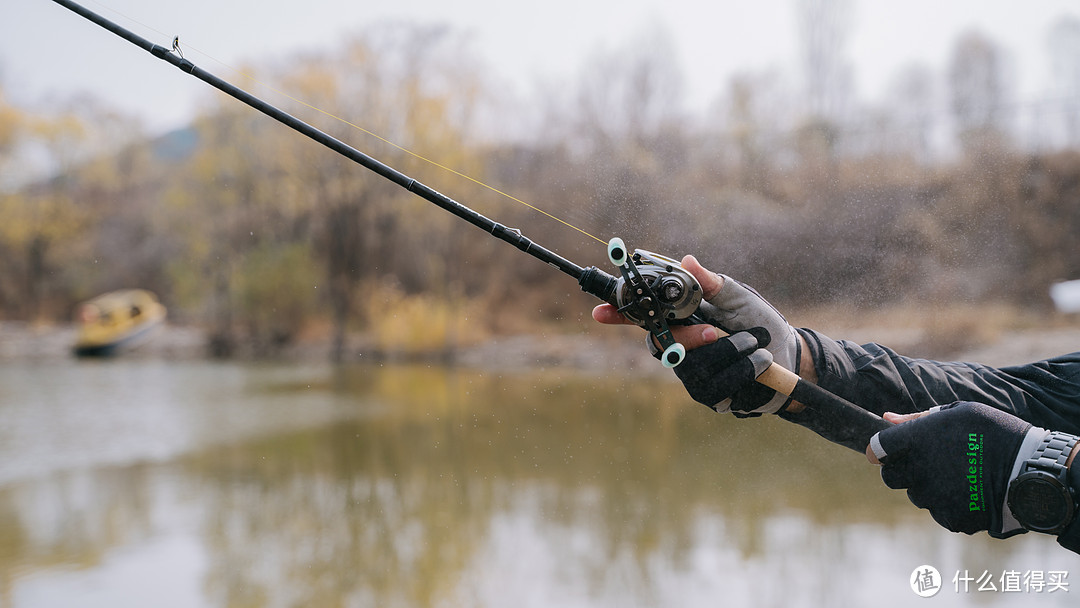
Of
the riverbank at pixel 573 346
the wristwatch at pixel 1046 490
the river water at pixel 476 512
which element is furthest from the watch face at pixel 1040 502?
the river water at pixel 476 512

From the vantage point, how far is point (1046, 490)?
51.1 inches

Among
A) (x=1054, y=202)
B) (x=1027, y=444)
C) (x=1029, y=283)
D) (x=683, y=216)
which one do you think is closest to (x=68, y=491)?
(x=683, y=216)

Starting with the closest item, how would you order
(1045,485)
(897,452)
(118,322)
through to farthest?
(1045,485), (897,452), (118,322)

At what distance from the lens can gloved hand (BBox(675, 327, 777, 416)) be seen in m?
1.61

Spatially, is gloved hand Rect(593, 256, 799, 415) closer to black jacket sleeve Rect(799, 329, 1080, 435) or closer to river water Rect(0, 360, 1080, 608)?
black jacket sleeve Rect(799, 329, 1080, 435)

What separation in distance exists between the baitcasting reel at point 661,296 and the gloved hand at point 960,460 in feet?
1.49

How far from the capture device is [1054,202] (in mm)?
8359

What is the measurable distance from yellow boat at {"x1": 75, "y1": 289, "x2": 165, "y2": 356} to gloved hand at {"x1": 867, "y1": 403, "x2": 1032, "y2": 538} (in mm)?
15899

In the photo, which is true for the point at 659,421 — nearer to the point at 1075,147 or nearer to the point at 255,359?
the point at 1075,147

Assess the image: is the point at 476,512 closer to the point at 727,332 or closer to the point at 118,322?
the point at 727,332

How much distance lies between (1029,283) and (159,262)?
15.1m

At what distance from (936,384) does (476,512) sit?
5.05 meters

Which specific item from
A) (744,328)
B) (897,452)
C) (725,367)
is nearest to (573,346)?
(744,328)

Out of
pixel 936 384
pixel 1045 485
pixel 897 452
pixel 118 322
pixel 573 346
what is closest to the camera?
pixel 1045 485
